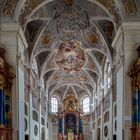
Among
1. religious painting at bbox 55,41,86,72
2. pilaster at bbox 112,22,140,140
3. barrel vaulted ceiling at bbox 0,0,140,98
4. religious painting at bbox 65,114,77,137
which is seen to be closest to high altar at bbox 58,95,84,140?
religious painting at bbox 65,114,77,137

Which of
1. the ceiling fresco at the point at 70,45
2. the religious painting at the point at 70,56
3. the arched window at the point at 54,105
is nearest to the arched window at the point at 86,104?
the arched window at the point at 54,105

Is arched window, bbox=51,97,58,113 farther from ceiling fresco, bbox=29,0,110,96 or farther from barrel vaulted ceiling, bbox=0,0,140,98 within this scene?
barrel vaulted ceiling, bbox=0,0,140,98

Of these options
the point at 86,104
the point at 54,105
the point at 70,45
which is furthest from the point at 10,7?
the point at 86,104

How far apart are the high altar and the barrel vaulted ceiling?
223 inches

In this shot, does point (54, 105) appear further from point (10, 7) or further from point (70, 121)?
point (10, 7)

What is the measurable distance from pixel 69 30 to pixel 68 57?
668cm

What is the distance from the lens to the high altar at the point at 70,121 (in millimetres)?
42844

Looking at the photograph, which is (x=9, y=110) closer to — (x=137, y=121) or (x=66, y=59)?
(x=137, y=121)

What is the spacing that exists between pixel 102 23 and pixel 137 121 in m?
8.54

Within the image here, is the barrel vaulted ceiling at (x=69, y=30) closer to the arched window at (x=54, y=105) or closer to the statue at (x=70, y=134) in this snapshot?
the arched window at (x=54, y=105)

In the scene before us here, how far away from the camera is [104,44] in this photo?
82.4 ft

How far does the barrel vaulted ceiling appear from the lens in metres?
18.8

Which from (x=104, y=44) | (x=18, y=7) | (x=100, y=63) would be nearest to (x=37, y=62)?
(x=100, y=63)

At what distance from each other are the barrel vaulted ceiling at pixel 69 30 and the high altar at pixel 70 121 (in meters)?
5.66
